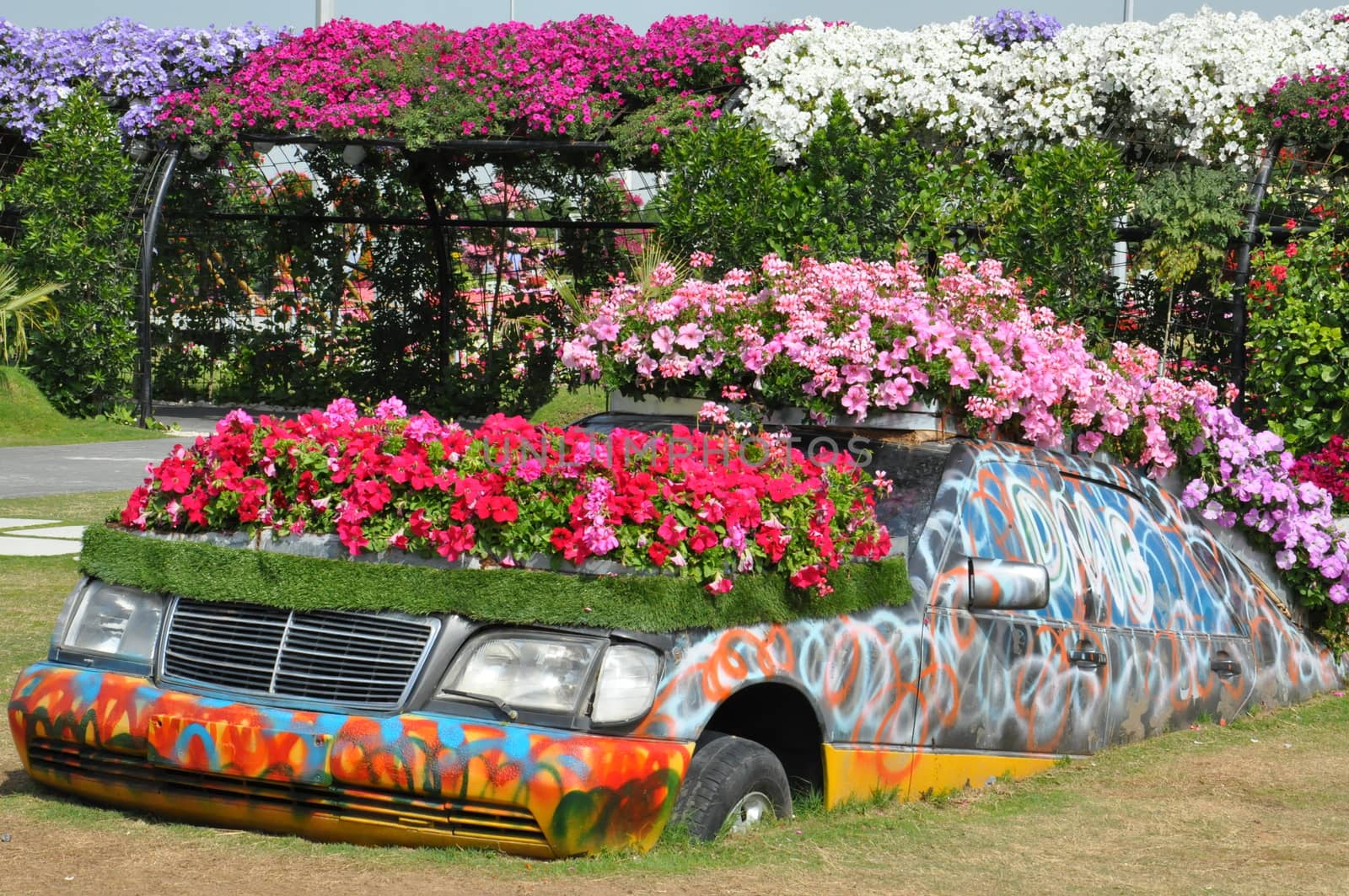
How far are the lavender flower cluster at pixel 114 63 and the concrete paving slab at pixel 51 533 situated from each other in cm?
850

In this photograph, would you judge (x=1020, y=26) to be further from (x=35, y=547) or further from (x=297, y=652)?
(x=297, y=652)

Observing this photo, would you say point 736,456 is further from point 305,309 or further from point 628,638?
point 305,309

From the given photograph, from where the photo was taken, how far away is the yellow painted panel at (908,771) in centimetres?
470

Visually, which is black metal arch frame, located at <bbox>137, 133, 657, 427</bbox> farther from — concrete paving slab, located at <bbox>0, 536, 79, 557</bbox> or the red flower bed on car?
the red flower bed on car

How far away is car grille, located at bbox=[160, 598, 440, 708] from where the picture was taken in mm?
4227

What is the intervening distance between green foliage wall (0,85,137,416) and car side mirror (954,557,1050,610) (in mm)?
16205

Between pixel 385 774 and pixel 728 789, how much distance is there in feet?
2.88

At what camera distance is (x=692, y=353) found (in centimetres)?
609

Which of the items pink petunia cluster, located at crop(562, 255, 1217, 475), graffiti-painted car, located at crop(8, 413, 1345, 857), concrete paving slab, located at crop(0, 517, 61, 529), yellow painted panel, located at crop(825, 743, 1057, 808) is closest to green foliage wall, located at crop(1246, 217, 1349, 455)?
pink petunia cluster, located at crop(562, 255, 1217, 475)

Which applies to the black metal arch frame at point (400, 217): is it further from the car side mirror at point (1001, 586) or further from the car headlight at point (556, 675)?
the car headlight at point (556, 675)

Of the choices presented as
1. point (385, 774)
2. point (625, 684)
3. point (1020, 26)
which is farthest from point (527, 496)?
A: point (1020, 26)

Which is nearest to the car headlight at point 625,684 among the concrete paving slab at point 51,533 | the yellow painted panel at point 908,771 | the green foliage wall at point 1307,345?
the yellow painted panel at point 908,771

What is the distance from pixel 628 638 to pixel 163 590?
1369mm

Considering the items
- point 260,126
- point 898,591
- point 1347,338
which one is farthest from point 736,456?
point 260,126
